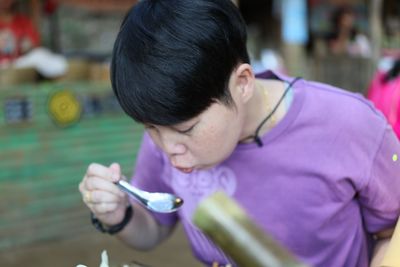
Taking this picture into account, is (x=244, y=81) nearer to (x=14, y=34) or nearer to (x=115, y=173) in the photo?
(x=115, y=173)

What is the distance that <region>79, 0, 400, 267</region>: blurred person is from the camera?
1.09m

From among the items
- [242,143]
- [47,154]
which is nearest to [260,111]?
[242,143]

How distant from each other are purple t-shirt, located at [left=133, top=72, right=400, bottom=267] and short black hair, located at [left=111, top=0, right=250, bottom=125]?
27 cm

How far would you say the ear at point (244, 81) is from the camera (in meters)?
1.19

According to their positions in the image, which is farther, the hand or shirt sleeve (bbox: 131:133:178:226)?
shirt sleeve (bbox: 131:133:178:226)

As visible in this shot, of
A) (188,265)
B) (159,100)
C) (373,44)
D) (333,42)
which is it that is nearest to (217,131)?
(159,100)

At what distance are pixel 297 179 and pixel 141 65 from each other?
19.5 inches

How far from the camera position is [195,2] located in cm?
113

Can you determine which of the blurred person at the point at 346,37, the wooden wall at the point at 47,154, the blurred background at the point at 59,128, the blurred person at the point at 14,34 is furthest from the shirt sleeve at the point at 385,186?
the blurred person at the point at 346,37

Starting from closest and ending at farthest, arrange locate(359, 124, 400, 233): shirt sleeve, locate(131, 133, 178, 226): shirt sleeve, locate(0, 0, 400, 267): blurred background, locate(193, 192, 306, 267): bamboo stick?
locate(193, 192, 306, 267): bamboo stick, locate(359, 124, 400, 233): shirt sleeve, locate(131, 133, 178, 226): shirt sleeve, locate(0, 0, 400, 267): blurred background

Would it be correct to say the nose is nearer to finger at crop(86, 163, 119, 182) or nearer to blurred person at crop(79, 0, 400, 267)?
blurred person at crop(79, 0, 400, 267)

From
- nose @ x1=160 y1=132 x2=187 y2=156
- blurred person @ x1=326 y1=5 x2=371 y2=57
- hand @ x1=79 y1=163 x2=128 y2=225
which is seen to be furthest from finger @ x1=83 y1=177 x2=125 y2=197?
blurred person @ x1=326 y1=5 x2=371 y2=57

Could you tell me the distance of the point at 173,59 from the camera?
106cm

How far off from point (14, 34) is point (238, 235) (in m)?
4.56
